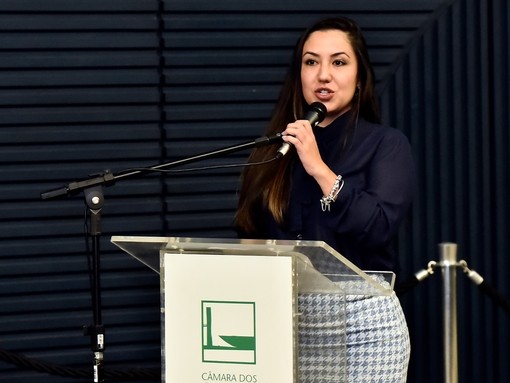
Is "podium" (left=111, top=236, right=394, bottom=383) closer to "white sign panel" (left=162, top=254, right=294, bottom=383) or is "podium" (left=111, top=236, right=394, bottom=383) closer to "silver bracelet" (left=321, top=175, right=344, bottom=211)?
"white sign panel" (left=162, top=254, right=294, bottom=383)

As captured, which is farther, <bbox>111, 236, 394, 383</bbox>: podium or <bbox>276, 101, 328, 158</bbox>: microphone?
<bbox>276, 101, 328, 158</bbox>: microphone

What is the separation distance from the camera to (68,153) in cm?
423

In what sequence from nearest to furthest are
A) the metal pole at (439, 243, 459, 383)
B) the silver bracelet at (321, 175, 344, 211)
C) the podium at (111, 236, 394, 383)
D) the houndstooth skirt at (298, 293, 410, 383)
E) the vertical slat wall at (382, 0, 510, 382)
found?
1. the podium at (111, 236, 394, 383)
2. the houndstooth skirt at (298, 293, 410, 383)
3. the silver bracelet at (321, 175, 344, 211)
4. the metal pole at (439, 243, 459, 383)
5. the vertical slat wall at (382, 0, 510, 382)

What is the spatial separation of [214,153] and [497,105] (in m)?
2.22

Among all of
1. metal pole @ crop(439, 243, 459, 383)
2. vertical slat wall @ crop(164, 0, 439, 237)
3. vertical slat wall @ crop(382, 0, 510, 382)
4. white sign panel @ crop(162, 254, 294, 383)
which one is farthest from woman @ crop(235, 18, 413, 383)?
vertical slat wall @ crop(382, 0, 510, 382)

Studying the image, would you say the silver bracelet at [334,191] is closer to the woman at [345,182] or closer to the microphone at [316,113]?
the woman at [345,182]

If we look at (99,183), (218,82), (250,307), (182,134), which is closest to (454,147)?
(218,82)

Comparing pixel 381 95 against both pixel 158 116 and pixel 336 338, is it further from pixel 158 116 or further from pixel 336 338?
pixel 336 338

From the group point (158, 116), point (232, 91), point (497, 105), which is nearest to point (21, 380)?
point (158, 116)

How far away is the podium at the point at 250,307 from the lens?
235 centimetres

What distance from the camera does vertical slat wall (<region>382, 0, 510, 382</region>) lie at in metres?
4.55

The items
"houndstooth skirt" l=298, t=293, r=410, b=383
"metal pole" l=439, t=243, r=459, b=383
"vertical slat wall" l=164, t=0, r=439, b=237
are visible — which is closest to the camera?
"houndstooth skirt" l=298, t=293, r=410, b=383

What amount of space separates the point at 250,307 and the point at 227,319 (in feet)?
0.20

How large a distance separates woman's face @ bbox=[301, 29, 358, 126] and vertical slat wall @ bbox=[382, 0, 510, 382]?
1.38m
